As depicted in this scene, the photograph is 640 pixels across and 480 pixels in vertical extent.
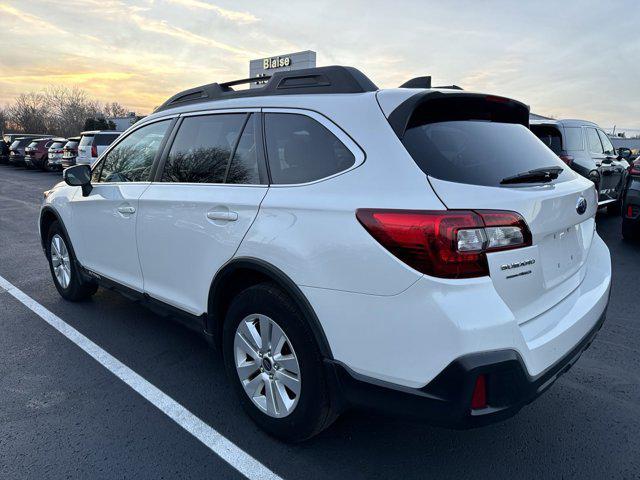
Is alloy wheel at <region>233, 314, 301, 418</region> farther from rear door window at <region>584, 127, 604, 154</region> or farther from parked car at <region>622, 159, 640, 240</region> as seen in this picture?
rear door window at <region>584, 127, 604, 154</region>

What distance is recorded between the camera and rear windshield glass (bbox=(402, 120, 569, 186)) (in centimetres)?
202

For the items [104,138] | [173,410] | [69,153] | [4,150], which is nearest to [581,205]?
[173,410]

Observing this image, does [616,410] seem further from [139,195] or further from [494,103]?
[139,195]

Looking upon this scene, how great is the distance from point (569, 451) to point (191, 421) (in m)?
2.07

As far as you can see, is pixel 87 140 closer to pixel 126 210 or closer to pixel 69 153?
pixel 69 153

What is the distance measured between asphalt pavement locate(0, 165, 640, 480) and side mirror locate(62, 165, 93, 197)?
1.24 metres

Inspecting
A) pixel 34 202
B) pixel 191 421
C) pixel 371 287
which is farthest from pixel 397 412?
pixel 34 202

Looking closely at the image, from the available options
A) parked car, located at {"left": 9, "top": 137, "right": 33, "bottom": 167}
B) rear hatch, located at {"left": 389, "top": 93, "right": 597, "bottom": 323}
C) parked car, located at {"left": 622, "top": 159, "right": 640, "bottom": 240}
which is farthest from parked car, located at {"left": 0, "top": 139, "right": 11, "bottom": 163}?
rear hatch, located at {"left": 389, "top": 93, "right": 597, "bottom": 323}

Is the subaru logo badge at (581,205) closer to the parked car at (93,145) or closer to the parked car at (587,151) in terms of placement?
the parked car at (587,151)

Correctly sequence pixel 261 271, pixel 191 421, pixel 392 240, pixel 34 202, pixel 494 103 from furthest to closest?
pixel 34 202 → pixel 191 421 → pixel 494 103 → pixel 261 271 → pixel 392 240

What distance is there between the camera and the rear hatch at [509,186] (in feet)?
6.30

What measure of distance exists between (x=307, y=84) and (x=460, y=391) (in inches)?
66.8

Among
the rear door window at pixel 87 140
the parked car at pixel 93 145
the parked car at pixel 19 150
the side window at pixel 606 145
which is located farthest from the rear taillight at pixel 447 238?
the parked car at pixel 19 150

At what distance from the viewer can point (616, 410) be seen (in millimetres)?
2830
